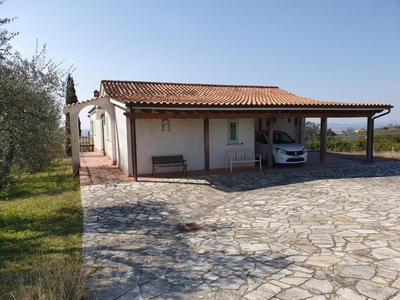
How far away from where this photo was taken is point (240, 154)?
13531mm

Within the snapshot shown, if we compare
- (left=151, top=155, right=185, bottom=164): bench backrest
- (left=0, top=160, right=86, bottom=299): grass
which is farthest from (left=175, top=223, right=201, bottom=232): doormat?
(left=151, top=155, right=185, bottom=164): bench backrest

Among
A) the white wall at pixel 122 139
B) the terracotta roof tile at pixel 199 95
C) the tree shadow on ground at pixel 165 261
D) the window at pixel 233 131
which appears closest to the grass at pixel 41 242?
the tree shadow on ground at pixel 165 261

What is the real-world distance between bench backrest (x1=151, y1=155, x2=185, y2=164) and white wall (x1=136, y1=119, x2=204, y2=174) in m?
0.31

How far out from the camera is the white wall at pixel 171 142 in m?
12.0

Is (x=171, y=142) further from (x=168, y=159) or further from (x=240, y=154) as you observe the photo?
(x=240, y=154)

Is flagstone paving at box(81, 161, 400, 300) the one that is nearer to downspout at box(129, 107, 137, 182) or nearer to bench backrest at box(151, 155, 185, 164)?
downspout at box(129, 107, 137, 182)

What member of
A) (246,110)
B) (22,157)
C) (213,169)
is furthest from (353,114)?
(22,157)

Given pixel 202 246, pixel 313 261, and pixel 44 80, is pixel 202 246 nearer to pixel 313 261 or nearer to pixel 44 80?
pixel 313 261

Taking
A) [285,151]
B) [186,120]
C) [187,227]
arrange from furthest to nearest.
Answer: [285,151], [186,120], [187,227]

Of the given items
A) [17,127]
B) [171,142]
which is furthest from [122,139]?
[17,127]

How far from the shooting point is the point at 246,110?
12.4 metres

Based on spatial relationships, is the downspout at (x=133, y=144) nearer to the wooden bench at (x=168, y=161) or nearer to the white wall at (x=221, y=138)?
the wooden bench at (x=168, y=161)

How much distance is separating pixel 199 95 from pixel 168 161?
4231 millimetres

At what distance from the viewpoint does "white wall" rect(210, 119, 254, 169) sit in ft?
42.9
